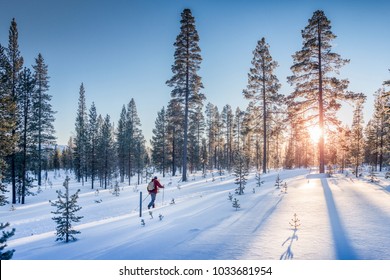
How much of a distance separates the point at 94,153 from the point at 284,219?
36788mm

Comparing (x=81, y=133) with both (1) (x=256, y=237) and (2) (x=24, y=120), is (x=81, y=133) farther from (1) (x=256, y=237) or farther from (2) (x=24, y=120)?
(1) (x=256, y=237)

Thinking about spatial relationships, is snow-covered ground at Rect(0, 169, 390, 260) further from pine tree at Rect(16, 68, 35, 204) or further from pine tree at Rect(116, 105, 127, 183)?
pine tree at Rect(116, 105, 127, 183)

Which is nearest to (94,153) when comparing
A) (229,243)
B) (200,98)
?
(200,98)

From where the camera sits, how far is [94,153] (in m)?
37.8

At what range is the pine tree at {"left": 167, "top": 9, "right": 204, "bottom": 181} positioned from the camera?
23.7 metres

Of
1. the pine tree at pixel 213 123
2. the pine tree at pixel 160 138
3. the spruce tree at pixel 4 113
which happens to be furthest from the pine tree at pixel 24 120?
the pine tree at pixel 213 123

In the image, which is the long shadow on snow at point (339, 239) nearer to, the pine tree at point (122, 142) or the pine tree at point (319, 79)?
the pine tree at point (319, 79)

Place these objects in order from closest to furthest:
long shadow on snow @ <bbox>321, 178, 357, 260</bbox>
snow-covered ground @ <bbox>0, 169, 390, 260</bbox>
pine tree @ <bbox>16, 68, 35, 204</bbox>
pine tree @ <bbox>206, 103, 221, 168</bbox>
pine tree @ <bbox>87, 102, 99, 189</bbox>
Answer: long shadow on snow @ <bbox>321, 178, 357, 260</bbox>, snow-covered ground @ <bbox>0, 169, 390, 260</bbox>, pine tree @ <bbox>16, 68, 35, 204</bbox>, pine tree @ <bbox>87, 102, 99, 189</bbox>, pine tree @ <bbox>206, 103, 221, 168</bbox>

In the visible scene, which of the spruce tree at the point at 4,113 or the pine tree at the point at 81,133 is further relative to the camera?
the pine tree at the point at 81,133

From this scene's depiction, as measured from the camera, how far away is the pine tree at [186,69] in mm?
23659

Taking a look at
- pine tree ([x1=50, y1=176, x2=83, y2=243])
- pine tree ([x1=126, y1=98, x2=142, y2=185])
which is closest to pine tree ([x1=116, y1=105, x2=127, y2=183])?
pine tree ([x1=126, y1=98, x2=142, y2=185])

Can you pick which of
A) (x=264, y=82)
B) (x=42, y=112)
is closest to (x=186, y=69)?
(x=264, y=82)

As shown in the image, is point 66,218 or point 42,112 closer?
point 66,218

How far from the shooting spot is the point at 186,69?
24078mm
